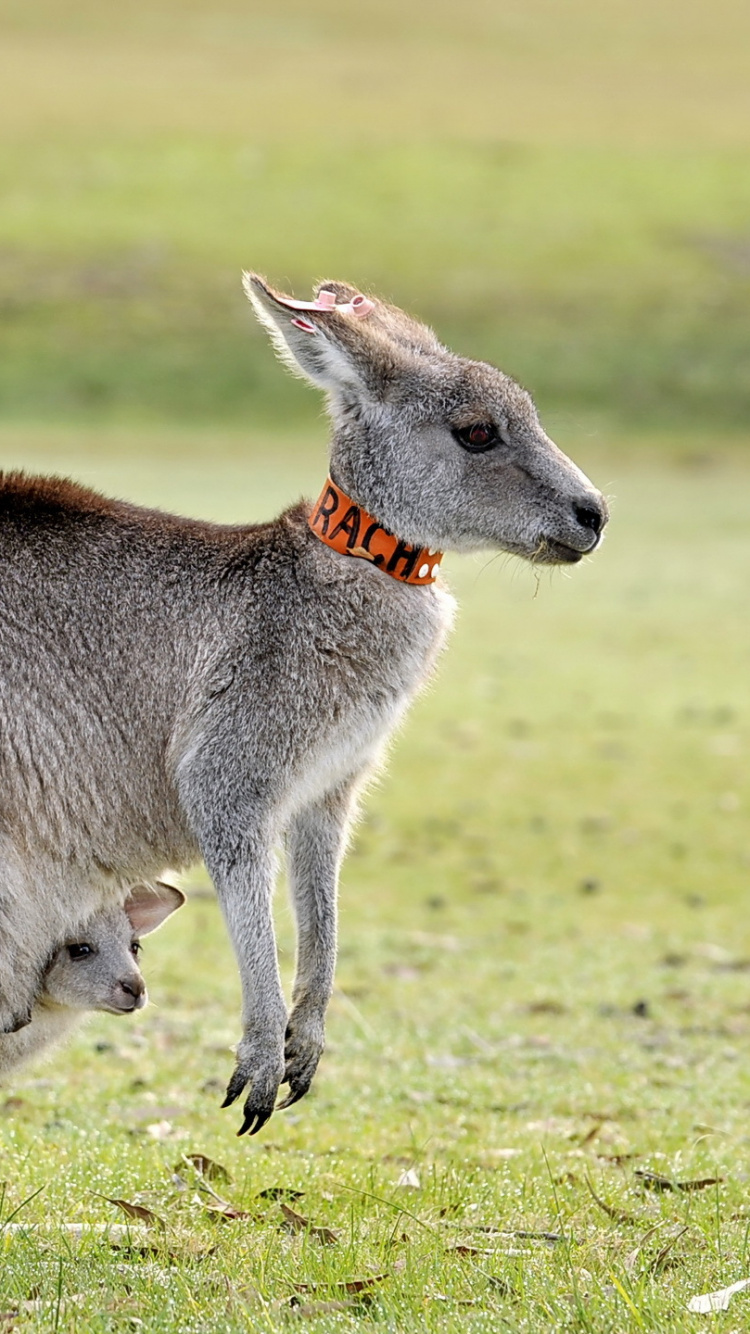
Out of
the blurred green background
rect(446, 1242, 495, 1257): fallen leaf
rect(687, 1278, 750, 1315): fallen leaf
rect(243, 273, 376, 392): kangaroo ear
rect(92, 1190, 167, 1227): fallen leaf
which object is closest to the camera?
rect(687, 1278, 750, 1315): fallen leaf

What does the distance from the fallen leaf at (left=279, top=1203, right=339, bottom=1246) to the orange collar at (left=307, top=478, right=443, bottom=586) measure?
160cm

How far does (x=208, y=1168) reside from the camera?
4715 millimetres

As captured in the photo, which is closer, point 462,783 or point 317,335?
point 317,335

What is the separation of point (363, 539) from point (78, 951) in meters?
1.28

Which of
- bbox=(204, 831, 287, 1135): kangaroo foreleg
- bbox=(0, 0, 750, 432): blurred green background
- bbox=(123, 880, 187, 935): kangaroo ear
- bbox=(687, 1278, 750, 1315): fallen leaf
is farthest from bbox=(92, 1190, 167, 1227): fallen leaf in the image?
bbox=(0, 0, 750, 432): blurred green background

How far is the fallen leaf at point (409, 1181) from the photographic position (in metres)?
4.63

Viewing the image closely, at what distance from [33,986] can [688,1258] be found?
1665 mm

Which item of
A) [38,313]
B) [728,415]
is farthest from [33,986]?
[38,313]

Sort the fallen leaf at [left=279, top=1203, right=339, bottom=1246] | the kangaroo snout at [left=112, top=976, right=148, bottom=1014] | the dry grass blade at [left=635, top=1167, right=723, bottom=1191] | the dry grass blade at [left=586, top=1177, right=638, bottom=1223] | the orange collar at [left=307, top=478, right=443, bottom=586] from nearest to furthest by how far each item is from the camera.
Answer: the fallen leaf at [left=279, top=1203, right=339, bottom=1246], the dry grass blade at [left=586, top=1177, right=638, bottom=1223], the kangaroo snout at [left=112, top=976, right=148, bottom=1014], the orange collar at [left=307, top=478, right=443, bottom=586], the dry grass blade at [left=635, top=1167, right=723, bottom=1191]

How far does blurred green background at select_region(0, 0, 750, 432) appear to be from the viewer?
31.3 meters

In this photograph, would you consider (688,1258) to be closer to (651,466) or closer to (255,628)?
(255,628)

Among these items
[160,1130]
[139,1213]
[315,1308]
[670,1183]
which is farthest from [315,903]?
[315,1308]

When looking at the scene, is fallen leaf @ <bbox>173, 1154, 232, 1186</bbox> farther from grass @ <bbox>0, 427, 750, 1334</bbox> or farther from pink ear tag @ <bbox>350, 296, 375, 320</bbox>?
pink ear tag @ <bbox>350, 296, 375, 320</bbox>

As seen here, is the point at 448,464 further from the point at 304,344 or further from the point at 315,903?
the point at 315,903
